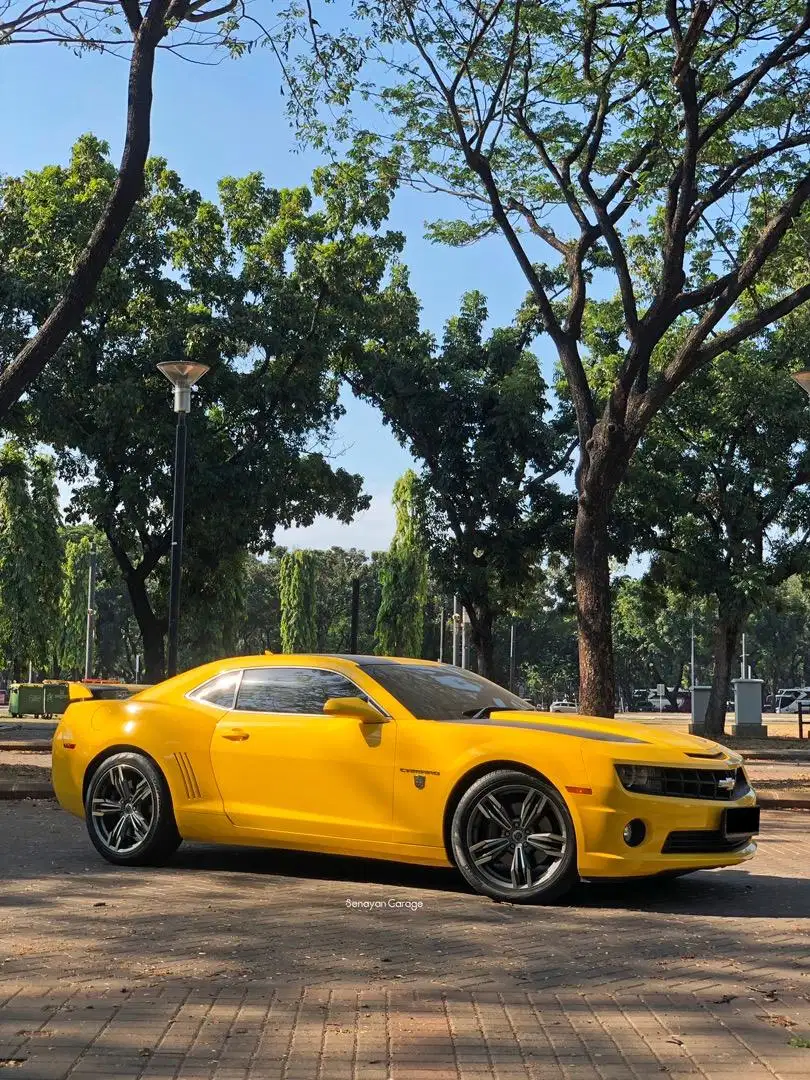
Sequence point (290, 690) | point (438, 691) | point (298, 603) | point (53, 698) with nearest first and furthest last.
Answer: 1. point (438, 691)
2. point (290, 690)
3. point (53, 698)
4. point (298, 603)

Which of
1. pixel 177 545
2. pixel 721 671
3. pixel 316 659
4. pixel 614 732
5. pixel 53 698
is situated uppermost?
pixel 177 545

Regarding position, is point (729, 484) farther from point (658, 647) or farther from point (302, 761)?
point (658, 647)

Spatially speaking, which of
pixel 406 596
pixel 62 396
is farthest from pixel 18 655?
pixel 62 396

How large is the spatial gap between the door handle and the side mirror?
71 centimetres

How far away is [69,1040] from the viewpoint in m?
4.33

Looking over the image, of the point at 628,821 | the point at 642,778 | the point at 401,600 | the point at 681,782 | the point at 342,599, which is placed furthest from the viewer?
the point at 342,599

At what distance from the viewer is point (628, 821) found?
7062mm

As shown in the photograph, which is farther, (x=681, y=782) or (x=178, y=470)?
(x=178, y=470)

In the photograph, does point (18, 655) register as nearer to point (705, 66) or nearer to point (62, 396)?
point (62, 396)

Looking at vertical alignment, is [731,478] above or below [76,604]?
above

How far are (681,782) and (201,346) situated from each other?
24765 mm

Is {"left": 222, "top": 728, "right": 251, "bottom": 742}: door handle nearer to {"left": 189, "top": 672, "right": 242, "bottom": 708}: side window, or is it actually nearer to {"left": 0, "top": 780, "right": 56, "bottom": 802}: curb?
{"left": 189, "top": 672, "right": 242, "bottom": 708}: side window

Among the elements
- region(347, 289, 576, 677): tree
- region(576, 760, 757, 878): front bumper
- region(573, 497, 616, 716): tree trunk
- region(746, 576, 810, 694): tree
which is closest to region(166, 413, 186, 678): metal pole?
region(573, 497, 616, 716): tree trunk

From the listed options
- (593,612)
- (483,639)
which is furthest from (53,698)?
(593,612)
